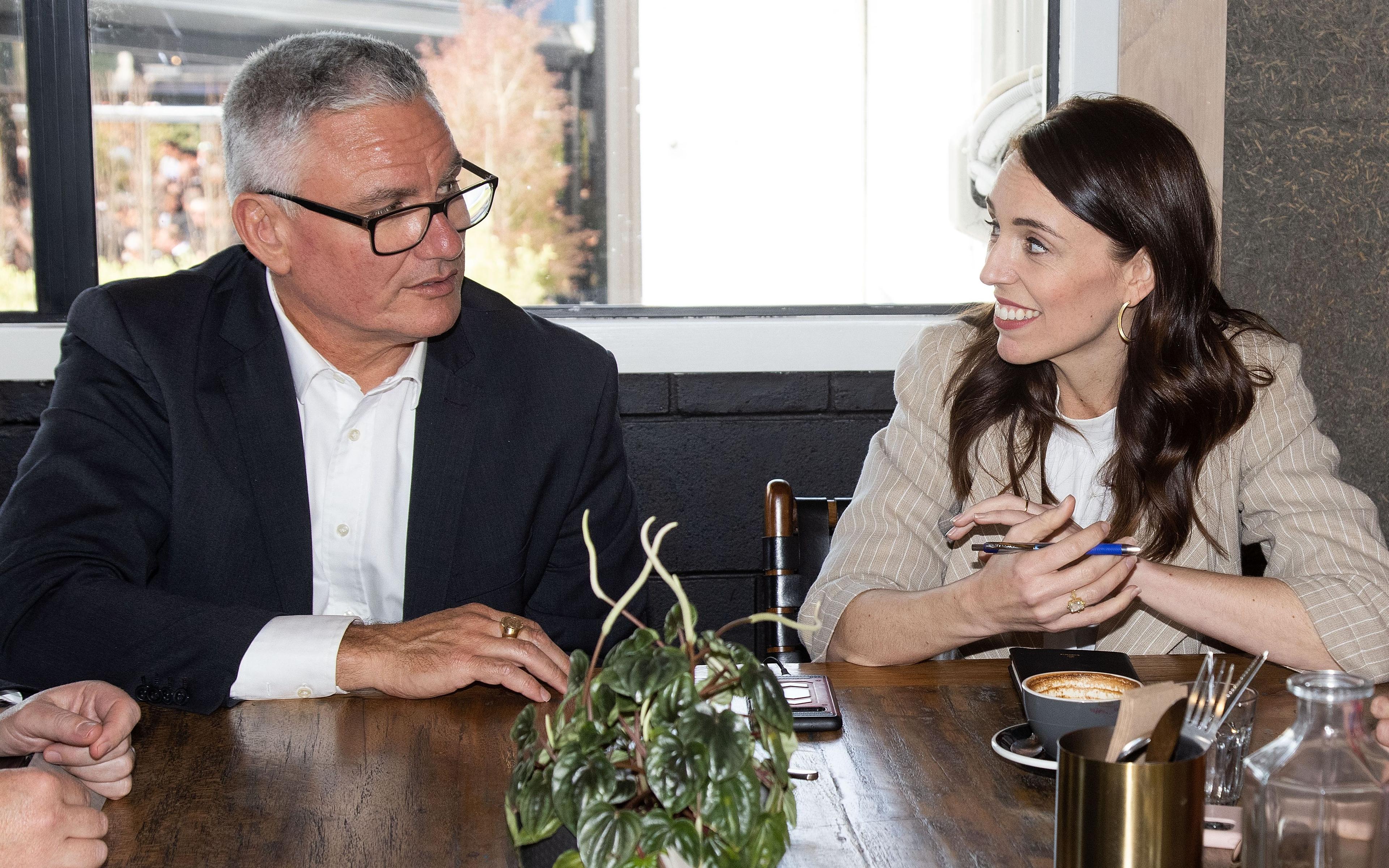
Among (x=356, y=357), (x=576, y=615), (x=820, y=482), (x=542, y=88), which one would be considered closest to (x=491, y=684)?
(x=576, y=615)

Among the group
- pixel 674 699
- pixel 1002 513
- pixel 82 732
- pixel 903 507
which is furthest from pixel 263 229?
A: pixel 674 699

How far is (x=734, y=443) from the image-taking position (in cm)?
282

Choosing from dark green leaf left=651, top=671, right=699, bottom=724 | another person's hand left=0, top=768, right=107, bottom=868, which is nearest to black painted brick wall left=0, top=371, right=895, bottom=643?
another person's hand left=0, top=768, right=107, bottom=868

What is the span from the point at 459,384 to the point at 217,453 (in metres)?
0.36

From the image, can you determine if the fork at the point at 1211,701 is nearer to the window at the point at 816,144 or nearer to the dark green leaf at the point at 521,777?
the dark green leaf at the point at 521,777

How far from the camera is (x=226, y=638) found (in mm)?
1442

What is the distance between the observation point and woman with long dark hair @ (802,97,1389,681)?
174cm

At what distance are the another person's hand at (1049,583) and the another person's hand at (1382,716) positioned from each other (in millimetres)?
338

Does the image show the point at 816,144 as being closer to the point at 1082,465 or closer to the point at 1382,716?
the point at 1082,465

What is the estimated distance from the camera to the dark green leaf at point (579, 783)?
725 millimetres

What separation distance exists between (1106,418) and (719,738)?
4.52 ft

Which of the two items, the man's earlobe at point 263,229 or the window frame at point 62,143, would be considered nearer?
the man's earlobe at point 263,229

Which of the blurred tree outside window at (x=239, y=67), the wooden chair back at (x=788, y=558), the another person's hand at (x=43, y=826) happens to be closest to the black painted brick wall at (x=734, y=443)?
the blurred tree outside window at (x=239, y=67)

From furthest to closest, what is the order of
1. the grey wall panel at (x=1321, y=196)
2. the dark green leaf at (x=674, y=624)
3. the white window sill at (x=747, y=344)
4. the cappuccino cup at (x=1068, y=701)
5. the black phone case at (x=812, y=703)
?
1. the white window sill at (x=747, y=344)
2. the grey wall panel at (x=1321, y=196)
3. the black phone case at (x=812, y=703)
4. the cappuccino cup at (x=1068, y=701)
5. the dark green leaf at (x=674, y=624)
